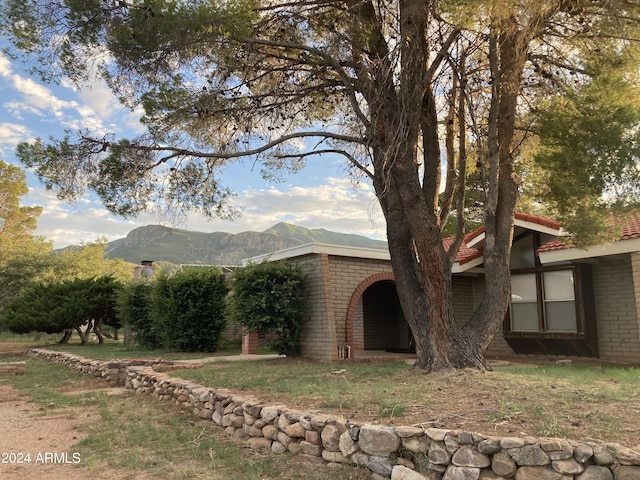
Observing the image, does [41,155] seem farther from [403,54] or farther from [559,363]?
[559,363]

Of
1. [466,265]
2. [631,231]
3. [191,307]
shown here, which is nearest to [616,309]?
[631,231]

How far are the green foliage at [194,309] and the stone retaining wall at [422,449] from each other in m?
9.23

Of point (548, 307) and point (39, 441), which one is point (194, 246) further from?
point (39, 441)

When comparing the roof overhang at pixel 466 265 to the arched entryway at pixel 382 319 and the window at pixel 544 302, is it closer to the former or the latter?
the window at pixel 544 302

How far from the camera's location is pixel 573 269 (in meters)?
11.3

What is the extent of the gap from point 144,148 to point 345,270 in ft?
18.7

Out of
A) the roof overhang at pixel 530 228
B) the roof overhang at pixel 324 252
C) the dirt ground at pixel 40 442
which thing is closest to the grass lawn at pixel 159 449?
the dirt ground at pixel 40 442

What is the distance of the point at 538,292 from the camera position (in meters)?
12.1

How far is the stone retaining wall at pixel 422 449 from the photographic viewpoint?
12.3 ft

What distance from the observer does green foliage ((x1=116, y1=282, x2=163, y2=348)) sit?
17.9 meters

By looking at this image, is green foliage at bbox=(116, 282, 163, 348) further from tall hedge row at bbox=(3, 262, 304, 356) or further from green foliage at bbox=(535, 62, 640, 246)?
green foliage at bbox=(535, 62, 640, 246)

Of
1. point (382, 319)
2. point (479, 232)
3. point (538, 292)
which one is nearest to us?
point (538, 292)

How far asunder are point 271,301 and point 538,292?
638 cm

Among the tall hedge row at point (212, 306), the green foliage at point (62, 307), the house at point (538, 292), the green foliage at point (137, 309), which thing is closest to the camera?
the house at point (538, 292)
